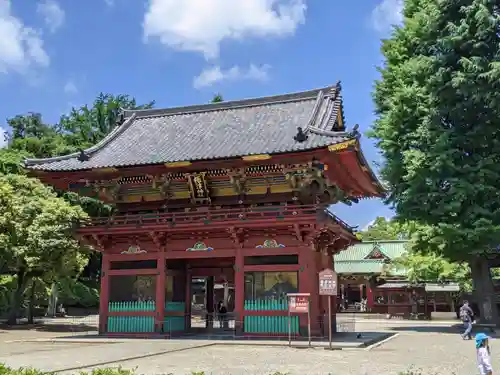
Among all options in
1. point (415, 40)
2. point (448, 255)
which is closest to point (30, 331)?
point (448, 255)

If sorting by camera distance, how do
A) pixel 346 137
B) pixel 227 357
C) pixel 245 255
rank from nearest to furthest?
pixel 227 357 → pixel 346 137 → pixel 245 255

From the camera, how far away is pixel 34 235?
29156 millimetres

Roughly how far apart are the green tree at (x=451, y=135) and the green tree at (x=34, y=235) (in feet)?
61.7

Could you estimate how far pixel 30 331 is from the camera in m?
→ 29.5

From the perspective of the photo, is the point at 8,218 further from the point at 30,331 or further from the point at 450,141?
the point at 450,141

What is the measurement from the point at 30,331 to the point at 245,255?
15.2 metres

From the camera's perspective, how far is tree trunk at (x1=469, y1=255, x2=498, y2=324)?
91.1 feet

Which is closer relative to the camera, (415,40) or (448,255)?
(448,255)

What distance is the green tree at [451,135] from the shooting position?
2666 centimetres

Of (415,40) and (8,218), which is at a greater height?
(415,40)

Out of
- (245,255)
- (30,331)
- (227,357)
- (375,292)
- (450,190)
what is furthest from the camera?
(375,292)

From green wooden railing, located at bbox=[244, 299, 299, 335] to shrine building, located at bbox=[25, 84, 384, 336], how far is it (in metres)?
0.04

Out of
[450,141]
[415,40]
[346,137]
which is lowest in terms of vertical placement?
[346,137]

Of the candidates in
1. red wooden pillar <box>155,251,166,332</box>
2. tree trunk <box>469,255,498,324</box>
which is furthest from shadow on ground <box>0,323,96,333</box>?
tree trunk <box>469,255,498,324</box>
